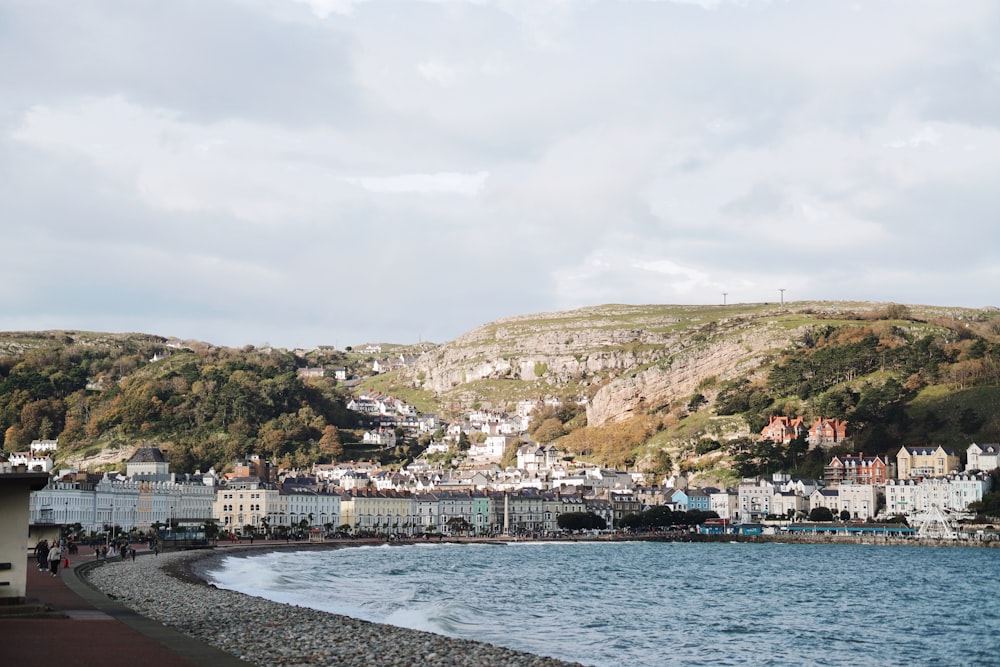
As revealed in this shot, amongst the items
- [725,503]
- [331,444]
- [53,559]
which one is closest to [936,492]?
[725,503]

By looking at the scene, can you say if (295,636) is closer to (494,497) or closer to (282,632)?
(282,632)

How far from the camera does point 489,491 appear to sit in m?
166

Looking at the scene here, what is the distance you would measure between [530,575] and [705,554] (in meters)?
40.1

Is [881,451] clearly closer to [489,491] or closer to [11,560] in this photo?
[489,491]

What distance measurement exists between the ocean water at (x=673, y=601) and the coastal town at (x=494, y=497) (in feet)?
121

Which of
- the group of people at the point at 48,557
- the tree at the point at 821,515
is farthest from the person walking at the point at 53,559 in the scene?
the tree at the point at 821,515

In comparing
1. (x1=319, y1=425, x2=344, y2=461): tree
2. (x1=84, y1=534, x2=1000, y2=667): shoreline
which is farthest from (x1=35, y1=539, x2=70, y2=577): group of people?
(x1=319, y1=425, x2=344, y2=461): tree

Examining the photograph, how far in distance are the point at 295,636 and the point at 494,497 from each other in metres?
132

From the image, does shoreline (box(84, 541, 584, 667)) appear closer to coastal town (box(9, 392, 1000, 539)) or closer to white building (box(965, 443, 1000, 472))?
coastal town (box(9, 392, 1000, 539))

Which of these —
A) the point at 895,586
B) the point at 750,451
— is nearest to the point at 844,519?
the point at 750,451

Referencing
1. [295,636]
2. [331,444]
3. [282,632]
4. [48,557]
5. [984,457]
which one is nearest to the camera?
[295,636]

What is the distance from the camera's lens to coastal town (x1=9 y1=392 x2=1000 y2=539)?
129250 mm

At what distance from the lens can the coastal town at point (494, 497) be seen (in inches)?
5089

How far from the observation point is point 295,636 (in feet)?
93.4
